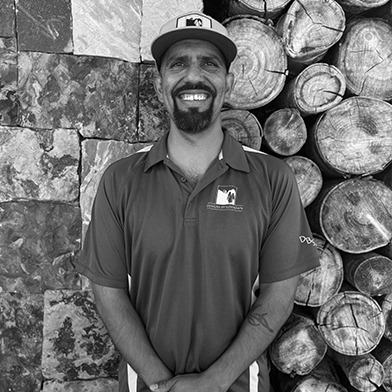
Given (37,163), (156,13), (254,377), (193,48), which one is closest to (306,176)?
(193,48)

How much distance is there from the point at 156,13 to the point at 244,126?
692mm

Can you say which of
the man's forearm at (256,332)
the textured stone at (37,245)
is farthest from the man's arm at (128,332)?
the textured stone at (37,245)

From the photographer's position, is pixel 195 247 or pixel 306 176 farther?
pixel 306 176

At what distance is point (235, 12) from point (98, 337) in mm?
1750

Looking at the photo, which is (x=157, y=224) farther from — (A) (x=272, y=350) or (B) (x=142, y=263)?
(A) (x=272, y=350)

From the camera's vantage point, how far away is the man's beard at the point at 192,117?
180 cm

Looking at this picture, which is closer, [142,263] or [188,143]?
[142,263]

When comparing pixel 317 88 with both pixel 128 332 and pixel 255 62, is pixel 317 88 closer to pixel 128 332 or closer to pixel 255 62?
pixel 255 62

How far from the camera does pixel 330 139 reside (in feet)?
7.23

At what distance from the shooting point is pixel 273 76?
220 cm

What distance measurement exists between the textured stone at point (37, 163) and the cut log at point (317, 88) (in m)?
1.09

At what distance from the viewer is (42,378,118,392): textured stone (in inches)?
90.4

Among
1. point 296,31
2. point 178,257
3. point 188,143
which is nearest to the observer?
point 178,257

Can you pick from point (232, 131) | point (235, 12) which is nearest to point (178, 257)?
point (232, 131)
